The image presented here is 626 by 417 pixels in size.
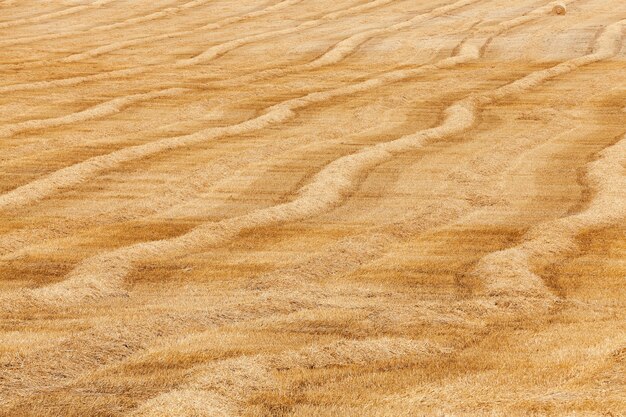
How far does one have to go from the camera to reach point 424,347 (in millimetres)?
7621

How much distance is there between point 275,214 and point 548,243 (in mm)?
2984

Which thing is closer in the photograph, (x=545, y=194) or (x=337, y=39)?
(x=545, y=194)

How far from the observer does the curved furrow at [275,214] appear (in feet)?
31.0

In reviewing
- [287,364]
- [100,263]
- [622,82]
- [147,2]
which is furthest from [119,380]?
[147,2]

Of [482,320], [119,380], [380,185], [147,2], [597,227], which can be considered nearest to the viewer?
[119,380]

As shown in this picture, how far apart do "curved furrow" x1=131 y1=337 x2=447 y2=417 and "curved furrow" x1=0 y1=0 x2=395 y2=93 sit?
16719mm

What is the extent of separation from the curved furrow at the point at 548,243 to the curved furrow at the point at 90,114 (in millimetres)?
8650

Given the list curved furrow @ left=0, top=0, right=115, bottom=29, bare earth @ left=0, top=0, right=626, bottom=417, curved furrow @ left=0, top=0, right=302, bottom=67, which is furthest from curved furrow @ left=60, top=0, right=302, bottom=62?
curved furrow @ left=0, top=0, right=115, bottom=29

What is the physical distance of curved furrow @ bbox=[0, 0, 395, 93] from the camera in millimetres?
23781

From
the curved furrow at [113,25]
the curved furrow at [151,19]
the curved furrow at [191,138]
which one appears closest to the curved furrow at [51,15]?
the curved furrow at [113,25]

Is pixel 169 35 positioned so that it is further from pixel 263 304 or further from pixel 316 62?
pixel 263 304

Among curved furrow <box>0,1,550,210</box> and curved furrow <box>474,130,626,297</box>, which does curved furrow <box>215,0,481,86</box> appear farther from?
curved furrow <box>474,130,626,297</box>

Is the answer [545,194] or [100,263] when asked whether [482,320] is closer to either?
[100,263]

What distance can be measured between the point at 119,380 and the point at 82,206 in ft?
21.5
